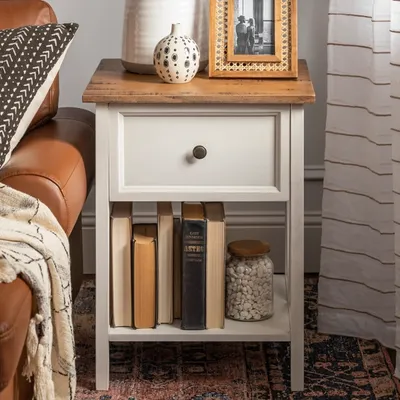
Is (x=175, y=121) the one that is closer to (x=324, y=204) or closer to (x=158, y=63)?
(x=158, y=63)

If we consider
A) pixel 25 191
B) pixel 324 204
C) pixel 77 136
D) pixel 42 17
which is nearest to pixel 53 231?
pixel 25 191

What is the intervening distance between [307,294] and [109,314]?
71 centimetres

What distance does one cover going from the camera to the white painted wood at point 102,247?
1957 mm

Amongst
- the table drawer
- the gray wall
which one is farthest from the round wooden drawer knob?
the gray wall

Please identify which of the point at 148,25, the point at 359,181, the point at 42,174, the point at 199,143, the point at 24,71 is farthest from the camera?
the point at 359,181

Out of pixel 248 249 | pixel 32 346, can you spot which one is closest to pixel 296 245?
pixel 248 249

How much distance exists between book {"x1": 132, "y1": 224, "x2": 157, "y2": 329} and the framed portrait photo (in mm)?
383

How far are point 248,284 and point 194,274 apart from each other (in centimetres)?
14

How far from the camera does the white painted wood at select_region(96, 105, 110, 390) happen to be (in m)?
1.96

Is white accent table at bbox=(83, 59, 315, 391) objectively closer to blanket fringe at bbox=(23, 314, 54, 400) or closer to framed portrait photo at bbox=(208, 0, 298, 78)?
framed portrait photo at bbox=(208, 0, 298, 78)

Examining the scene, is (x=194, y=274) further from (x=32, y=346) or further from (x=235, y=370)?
(x=32, y=346)

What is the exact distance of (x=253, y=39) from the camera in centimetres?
208

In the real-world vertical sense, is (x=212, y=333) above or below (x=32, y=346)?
below

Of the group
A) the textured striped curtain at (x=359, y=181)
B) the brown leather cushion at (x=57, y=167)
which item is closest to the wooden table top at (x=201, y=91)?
the brown leather cushion at (x=57, y=167)
